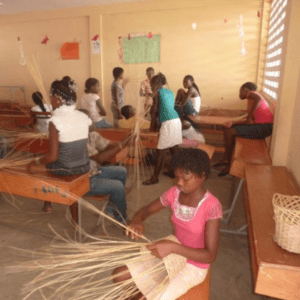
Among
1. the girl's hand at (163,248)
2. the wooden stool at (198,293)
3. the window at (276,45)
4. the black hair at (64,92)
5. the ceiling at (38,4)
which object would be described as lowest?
the wooden stool at (198,293)

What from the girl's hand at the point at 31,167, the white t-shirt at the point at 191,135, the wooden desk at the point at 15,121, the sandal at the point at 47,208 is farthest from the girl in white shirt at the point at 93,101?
the girl's hand at the point at 31,167

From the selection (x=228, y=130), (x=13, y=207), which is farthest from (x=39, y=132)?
(x=228, y=130)

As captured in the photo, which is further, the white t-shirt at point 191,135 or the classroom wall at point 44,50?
the classroom wall at point 44,50

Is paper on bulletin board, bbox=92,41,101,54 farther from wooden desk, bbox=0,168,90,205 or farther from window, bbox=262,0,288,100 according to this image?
wooden desk, bbox=0,168,90,205

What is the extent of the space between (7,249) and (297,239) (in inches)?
83.1

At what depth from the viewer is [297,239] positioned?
1114 millimetres

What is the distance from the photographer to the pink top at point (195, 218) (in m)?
1.31

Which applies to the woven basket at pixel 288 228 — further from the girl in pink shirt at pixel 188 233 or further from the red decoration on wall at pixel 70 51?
the red decoration on wall at pixel 70 51

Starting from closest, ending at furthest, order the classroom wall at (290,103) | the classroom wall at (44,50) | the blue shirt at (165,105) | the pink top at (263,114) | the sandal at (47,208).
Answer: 1. the classroom wall at (290,103)
2. the sandal at (47,208)
3. the blue shirt at (165,105)
4. the pink top at (263,114)
5. the classroom wall at (44,50)

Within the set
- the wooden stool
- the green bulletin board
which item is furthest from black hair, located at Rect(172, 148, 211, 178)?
the green bulletin board

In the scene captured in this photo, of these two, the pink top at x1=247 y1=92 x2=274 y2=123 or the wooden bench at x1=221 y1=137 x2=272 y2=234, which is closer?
the wooden bench at x1=221 y1=137 x2=272 y2=234

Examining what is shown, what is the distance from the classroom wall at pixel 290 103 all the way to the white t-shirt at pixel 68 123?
1.61 m

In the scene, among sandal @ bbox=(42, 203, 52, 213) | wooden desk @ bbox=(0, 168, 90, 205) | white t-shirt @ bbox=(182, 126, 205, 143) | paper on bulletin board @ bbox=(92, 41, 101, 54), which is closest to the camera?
wooden desk @ bbox=(0, 168, 90, 205)

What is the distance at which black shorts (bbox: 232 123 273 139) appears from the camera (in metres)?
3.35
